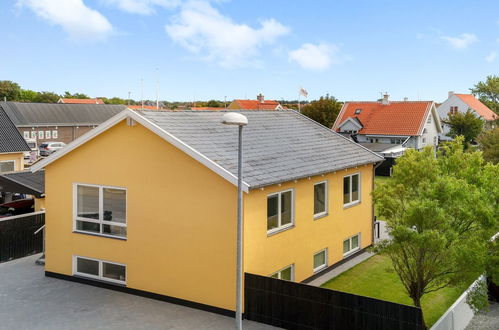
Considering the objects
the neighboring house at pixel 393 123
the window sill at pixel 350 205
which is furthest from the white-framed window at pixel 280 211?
the neighboring house at pixel 393 123

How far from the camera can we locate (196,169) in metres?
14.1

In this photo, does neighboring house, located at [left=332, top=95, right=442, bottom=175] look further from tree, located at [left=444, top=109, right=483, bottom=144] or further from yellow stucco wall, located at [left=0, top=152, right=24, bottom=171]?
yellow stucco wall, located at [left=0, top=152, right=24, bottom=171]

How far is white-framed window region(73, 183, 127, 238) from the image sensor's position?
15617mm

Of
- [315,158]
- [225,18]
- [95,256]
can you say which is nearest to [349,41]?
[225,18]

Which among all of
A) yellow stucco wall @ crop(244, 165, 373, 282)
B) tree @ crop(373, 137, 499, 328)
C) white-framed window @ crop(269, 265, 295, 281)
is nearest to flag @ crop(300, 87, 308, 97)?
yellow stucco wall @ crop(244, 165, 373, 282)

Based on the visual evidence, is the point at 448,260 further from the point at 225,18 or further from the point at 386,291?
the point at 225,18

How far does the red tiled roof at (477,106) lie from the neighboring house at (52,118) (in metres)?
57.2

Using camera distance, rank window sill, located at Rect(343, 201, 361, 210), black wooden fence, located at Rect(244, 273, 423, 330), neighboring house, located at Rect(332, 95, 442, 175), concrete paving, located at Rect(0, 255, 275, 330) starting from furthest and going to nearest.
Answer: neighboring house, located at Rect(332, 95, 442, 175) → window sill, located at Rect(343, 201, 361, 210) → concrete paving, located at Rect(0, 255, 275, 330) → black wooden fence, located at Rect(244, 273, 423, 330)

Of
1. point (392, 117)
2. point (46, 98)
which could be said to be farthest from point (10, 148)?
point (46, 98)

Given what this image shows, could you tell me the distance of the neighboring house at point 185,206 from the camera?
1379 cm

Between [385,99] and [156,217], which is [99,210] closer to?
[156,217]

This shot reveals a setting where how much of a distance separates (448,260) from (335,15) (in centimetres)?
2228

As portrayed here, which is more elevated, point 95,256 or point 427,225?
point 427,225

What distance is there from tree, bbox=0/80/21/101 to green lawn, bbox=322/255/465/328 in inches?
4490
